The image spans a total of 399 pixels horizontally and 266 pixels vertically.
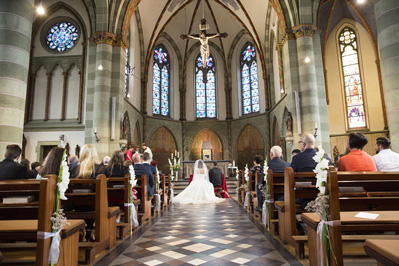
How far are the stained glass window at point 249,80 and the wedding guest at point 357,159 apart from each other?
17065 millimetres

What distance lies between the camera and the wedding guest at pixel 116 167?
17.4ft

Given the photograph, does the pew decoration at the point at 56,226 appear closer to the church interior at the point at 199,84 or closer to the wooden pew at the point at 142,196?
the church interior at the point at 199,84

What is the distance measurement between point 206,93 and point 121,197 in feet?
59.2

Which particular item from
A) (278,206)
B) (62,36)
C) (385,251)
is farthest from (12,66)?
(62,36)

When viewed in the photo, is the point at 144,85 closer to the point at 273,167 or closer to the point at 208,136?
the point at 208,136

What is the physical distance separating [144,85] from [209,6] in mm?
Answer: 7616

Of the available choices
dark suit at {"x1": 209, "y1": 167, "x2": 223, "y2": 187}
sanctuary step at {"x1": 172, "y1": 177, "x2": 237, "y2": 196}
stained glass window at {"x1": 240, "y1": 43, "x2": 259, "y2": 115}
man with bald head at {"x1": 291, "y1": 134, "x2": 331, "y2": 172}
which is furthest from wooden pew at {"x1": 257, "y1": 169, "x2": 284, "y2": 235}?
stained glass window at {"x1": 240, "y1": 43, "x2": 259, "y2": 115}

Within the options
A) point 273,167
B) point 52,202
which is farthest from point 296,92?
point 52,202

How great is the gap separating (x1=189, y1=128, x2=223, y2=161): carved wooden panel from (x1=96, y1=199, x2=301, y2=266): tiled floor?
15117 mm

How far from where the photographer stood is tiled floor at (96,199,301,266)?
3.46 m

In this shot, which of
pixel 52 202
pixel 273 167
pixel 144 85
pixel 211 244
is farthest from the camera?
pixel 144 85

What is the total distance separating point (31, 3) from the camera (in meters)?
6.59

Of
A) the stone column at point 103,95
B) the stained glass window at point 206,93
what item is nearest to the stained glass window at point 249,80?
the stained glass window at point 206,93

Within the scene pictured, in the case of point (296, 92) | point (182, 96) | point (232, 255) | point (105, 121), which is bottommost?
point (232, 255)
